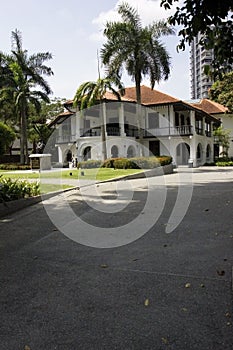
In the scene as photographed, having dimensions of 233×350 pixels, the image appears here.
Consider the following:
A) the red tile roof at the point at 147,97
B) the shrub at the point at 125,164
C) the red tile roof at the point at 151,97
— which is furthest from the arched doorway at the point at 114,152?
the shrub at the point at 125,164

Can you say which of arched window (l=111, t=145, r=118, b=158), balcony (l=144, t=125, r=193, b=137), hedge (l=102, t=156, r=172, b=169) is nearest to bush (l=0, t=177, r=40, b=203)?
hedge (l=102, t=156, r=172, b=169)

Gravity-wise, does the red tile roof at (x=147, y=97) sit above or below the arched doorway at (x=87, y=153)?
above

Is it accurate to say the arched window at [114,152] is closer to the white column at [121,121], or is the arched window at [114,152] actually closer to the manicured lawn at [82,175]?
the white column at [121,121]

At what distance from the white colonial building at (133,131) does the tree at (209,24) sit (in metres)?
24.3

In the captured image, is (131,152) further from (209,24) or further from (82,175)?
(209,24)

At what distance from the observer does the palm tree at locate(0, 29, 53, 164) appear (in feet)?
103

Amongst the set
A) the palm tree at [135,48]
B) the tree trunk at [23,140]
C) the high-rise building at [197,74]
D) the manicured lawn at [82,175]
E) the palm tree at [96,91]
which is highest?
the high-rise building at [197,74]

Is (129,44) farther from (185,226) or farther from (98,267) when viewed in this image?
(98,267)

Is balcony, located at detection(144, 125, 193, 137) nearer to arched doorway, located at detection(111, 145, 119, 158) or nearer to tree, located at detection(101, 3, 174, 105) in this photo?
arched doorway, located at detection(111, 145, 119, 158)

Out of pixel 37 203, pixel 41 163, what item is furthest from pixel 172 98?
pixel 37 203

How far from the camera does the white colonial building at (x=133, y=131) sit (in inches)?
1239

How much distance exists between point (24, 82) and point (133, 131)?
11316 mm

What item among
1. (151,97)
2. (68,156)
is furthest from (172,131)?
(68,156)

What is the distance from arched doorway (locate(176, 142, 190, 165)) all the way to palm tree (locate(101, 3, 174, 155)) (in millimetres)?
9410
